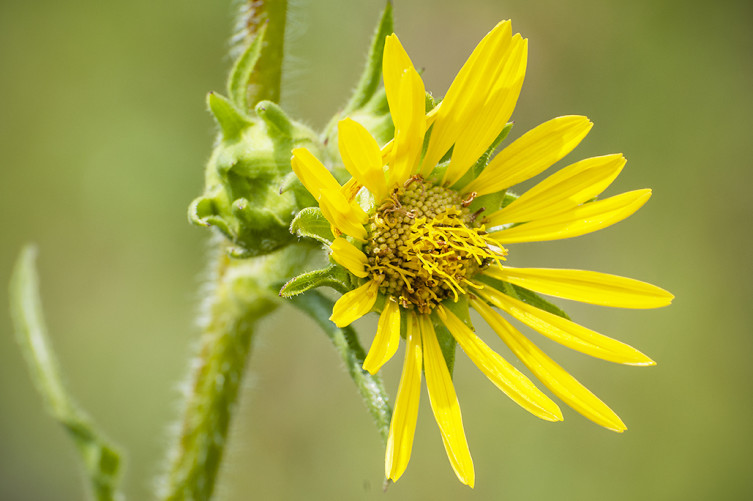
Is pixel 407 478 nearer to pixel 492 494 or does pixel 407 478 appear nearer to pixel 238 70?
pixel 492 494

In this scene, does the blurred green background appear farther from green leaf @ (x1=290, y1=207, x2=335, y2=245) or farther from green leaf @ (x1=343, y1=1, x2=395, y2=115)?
green leaf @ (x1=290, y1=207, x2=335, y2=245)

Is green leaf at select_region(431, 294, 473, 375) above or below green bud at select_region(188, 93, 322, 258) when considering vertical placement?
below

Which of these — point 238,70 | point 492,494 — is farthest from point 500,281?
point 492,494

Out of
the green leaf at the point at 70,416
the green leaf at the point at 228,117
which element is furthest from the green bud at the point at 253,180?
the green leaf at the point at 70,416

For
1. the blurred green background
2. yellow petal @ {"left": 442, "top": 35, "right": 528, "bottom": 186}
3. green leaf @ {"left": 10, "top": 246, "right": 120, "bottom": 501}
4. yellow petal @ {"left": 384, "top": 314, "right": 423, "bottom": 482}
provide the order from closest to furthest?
yellow petal @ {"left": 384, "top": 314, "right": 423, "bottom": 482}, yellow petal @ {"left": 442, "top": 35, "right": 528, "bottom": 186}, green leaf @ {"left": 10, "top": 246, "right": 120, "bottom": 501}, the blurred green background

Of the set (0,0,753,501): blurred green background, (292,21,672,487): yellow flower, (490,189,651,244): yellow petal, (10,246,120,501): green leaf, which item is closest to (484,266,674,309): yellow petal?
(292,21,672,487): yellow flower

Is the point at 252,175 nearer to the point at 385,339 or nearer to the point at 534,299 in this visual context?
the point at 385,339
